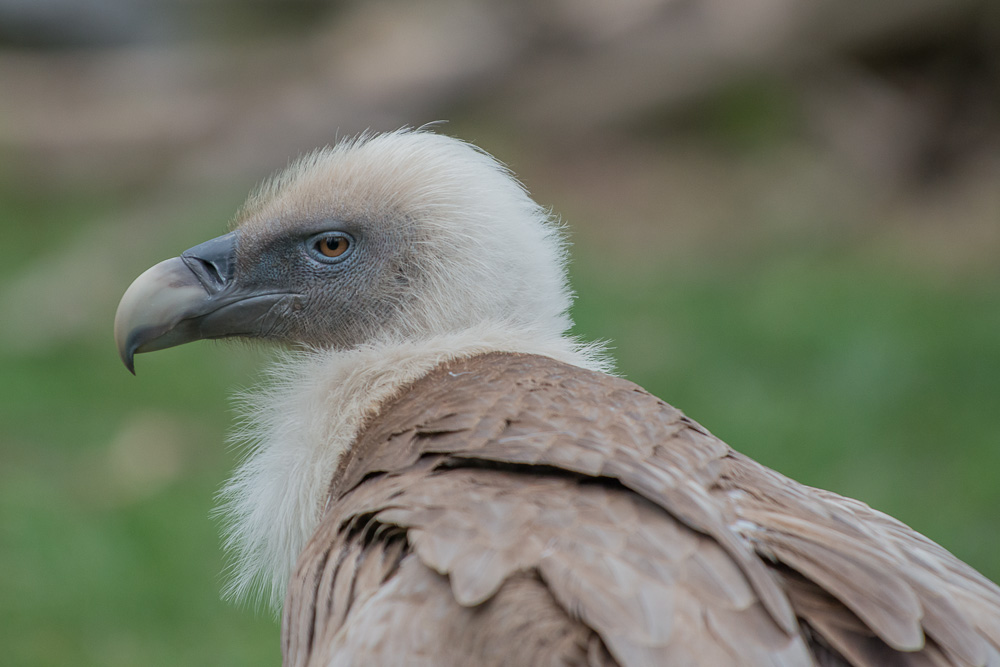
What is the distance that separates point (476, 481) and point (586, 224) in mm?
6862

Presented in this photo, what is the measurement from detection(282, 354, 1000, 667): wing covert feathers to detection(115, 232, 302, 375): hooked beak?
682 millimetres

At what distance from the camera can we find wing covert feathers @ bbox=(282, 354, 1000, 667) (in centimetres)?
194

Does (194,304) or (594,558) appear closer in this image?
(594,558)

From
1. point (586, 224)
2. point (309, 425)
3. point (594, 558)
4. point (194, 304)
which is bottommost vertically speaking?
point (594, 558)

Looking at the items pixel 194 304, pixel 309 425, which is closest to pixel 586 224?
pixel 194 304

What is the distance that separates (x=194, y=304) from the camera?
3.00 meters

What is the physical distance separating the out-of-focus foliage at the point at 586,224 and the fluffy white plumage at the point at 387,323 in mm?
1989

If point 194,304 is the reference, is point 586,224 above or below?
above

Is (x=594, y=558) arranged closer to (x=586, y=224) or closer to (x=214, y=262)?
(x=214, y=262)

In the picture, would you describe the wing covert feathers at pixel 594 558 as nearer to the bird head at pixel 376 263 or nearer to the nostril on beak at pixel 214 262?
the bird head at pixel 376 263

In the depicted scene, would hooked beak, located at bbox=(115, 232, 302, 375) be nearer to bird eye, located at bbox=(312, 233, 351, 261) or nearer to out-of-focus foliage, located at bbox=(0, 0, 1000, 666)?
bird eye, located at bbox=(312, 233, 351, 261)

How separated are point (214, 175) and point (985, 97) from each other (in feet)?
19.9

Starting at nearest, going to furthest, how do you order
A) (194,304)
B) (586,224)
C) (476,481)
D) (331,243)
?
(476,481) → (194,304) → (331,243) → (586,224)

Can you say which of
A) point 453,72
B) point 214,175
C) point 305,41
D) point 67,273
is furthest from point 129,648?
point 305,41
